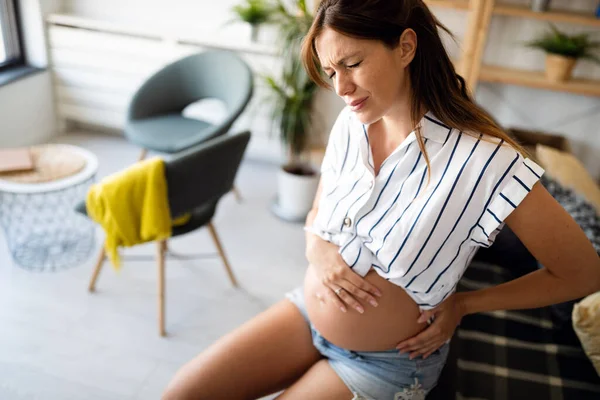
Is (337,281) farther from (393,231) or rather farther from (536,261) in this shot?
(536,261)

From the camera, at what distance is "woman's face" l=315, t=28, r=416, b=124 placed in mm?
896

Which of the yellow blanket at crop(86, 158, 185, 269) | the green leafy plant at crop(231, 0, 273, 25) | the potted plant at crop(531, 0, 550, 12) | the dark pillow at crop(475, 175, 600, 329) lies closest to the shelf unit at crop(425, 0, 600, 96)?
the potted plant at crop(531, 0, 550, 12)

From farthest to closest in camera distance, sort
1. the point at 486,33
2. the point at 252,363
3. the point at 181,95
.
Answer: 1. the point at 181,95
2. the point at 486,33
3. the point at 252,363

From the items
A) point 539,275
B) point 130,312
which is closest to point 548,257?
point 539,275

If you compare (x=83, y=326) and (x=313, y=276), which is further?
(x=83, y=326)

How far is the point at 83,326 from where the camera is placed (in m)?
1.98

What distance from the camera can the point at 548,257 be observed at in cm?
93

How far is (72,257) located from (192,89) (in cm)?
99

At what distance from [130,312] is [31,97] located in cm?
182

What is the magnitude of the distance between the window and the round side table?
1.01 m

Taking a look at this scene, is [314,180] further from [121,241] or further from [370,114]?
[370,114]

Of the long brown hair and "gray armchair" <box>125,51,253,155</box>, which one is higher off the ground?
the long brown hair

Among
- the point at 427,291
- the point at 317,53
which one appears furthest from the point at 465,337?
the point at 317,53

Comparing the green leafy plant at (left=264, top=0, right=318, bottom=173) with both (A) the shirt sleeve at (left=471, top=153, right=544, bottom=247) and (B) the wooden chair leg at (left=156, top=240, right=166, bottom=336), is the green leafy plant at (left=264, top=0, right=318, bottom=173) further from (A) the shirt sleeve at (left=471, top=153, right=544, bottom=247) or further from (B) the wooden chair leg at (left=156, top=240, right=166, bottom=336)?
(A) the shirt sleeve at (left=471, top=153, right=544, bottom=247)
